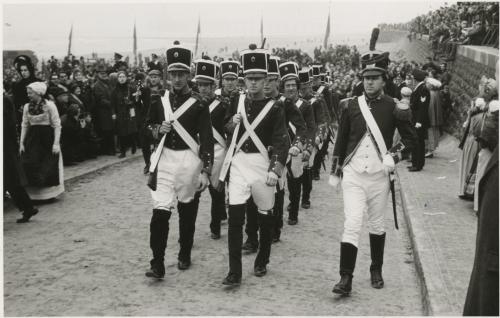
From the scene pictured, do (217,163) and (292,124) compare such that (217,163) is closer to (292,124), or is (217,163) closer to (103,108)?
(292,124)

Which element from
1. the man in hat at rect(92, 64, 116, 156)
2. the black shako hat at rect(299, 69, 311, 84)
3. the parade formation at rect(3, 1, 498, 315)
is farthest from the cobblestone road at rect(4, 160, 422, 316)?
the man in hat at rect(92, 64, 116, 156)

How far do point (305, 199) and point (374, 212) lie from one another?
13.6 ft

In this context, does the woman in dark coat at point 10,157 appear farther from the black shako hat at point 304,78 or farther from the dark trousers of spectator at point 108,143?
the dark trousers of spectator at point 108,143

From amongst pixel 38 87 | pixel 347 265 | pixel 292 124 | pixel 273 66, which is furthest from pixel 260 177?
pixel 38 87

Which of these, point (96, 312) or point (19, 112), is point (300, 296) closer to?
point (96, 312)

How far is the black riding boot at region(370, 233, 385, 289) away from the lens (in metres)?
6.80

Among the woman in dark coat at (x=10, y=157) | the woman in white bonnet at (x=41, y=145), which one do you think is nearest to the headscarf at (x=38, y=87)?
the woman in white bonnet at (x=41, y=145)

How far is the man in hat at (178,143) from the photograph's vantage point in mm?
6875

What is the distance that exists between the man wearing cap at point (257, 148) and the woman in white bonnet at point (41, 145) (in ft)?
14.0

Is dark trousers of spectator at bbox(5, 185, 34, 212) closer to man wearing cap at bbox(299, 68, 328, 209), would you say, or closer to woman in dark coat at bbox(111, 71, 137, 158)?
man wearing cap at bbox(299, 68, 328, 209)

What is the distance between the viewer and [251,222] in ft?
25.9

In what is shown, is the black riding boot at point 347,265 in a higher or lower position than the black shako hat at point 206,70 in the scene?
lower

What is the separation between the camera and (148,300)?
626cm

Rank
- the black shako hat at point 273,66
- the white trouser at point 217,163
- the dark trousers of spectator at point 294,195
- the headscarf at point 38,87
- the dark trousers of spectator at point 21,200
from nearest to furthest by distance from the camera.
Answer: the black shako hat at point 273,66 < the white trouser at point 217,163 < the dark trousers of spectator at point 21,200 < the dark trousers of spectator at point 294,195 < the headscarf at point 38,87
